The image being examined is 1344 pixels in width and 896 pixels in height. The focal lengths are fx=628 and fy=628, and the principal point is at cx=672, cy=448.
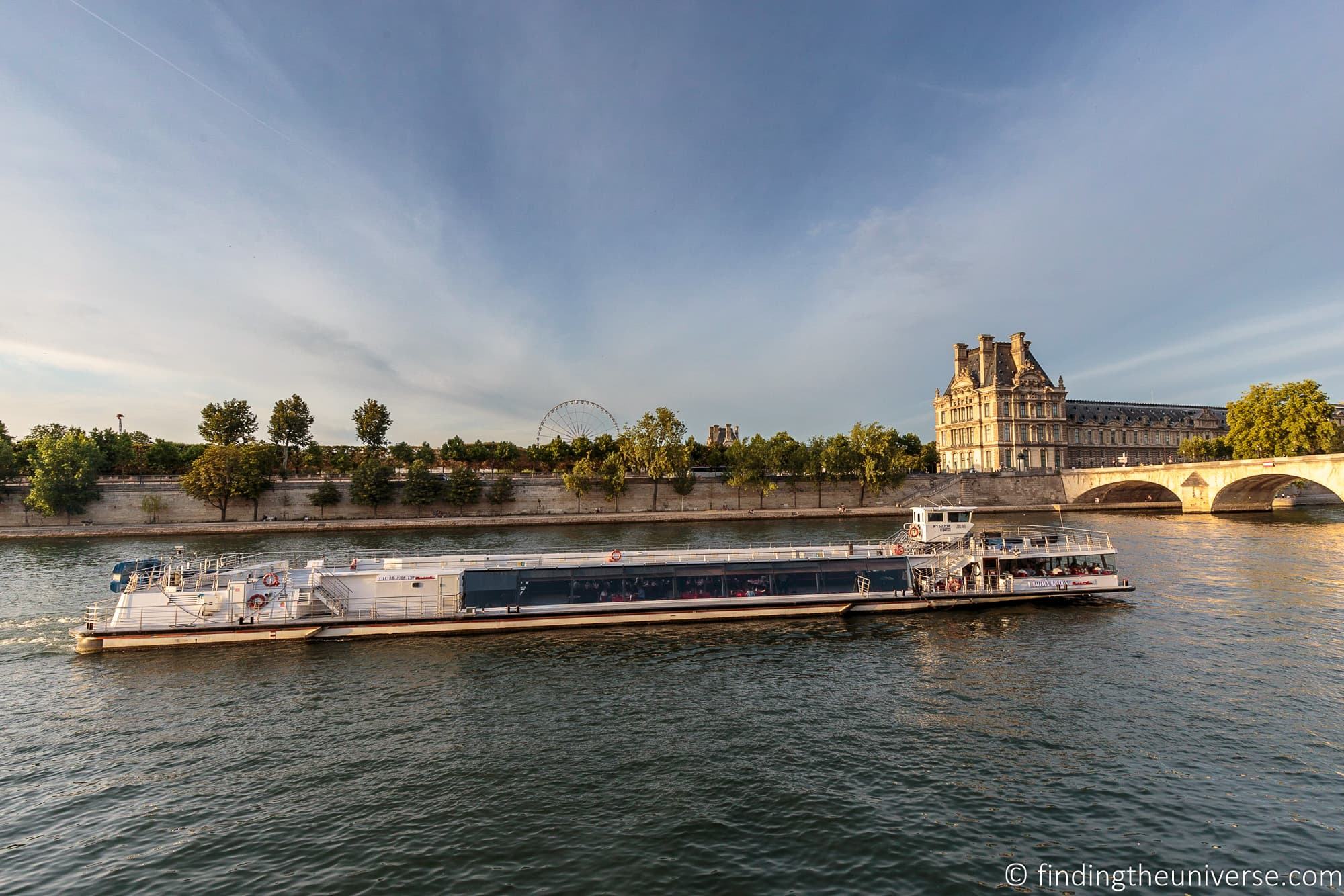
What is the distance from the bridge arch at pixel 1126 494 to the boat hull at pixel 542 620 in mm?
101521

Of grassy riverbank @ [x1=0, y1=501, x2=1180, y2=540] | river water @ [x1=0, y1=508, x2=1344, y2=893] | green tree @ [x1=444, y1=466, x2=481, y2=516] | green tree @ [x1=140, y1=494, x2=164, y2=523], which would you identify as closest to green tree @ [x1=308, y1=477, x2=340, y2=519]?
grassy riverbank @ [x1=0, y1=501, x2=1180, y2=540]

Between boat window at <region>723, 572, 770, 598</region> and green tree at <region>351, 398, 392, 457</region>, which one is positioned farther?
green tree at <region>351, 398, 392, 457</region>

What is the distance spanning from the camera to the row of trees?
98.4 m

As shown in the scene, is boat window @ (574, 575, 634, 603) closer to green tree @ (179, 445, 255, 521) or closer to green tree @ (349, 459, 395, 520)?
green tree @ (349, 459, 395, 520)

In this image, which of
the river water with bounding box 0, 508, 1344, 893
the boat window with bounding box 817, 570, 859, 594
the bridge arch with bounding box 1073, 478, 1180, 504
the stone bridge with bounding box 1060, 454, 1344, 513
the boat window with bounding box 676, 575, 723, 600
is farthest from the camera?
the bridge arch with bounding box 1073, 478, 1180, 504

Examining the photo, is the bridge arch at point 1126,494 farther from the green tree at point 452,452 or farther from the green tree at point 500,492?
the green tree at point 452,452

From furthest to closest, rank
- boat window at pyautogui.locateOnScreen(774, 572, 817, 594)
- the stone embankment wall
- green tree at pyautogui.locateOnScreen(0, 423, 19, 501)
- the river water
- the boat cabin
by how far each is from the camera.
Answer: the stone embankment wall
green tree at pyautogui.locateOnScreen(0, 423, 19, 501)
the boat cabin
boat window at pyautogui.locateOnScreen(774, 572, 817, 594)
the river water

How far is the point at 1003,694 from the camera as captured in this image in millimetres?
24406

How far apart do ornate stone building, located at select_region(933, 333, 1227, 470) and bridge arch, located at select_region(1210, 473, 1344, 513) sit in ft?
127

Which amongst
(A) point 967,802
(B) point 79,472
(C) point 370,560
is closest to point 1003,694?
(A) point 967,802

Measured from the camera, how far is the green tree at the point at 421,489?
9969cm

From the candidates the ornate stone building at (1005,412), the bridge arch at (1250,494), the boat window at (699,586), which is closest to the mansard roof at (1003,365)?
the ornate stone building at (1005,412)

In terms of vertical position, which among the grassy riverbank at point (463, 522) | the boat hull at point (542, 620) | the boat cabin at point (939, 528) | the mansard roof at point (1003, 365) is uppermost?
the mansard roof at point (1003, 365)

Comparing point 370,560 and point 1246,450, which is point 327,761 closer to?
point 370,560
